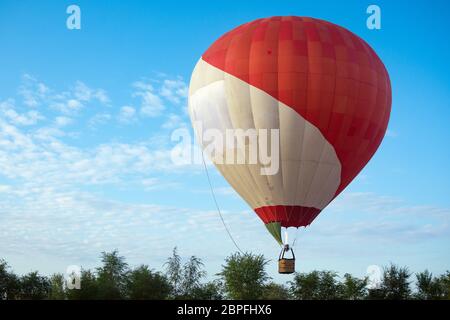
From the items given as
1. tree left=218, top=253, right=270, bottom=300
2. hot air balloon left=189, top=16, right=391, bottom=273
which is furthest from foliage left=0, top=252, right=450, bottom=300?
hot air balloon left=189, top=16, right=391, bottom=273

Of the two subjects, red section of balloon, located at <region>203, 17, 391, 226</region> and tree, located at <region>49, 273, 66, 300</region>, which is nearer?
red section of balloon, located at <region>203, 17, 391, 226</region>

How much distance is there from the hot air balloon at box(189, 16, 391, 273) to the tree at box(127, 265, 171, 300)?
25.5 metres

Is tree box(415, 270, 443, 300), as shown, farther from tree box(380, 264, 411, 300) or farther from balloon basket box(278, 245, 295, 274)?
balloon basket box(278, 245, 295, 274)

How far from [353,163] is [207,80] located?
8.25m

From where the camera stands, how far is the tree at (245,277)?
57156 millimetres

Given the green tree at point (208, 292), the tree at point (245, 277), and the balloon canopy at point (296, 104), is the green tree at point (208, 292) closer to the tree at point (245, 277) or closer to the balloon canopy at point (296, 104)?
the tree at point (245, 277)

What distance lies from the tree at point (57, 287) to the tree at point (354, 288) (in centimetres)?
2549

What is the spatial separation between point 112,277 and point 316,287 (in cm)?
1923

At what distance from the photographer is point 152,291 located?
2124 inches

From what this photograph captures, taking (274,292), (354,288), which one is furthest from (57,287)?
(354,288)

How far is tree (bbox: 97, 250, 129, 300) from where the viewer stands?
165ft

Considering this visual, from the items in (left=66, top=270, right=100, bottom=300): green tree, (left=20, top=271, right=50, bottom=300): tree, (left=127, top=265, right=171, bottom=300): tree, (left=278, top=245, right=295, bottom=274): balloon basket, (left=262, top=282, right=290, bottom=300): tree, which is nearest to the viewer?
(left=278, top=245, right=295, bottom=274): balloon basket

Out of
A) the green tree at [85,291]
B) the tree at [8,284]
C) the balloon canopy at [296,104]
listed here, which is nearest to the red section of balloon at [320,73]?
the balloon canopy at [296,104]

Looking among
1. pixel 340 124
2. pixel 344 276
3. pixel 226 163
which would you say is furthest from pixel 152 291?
pixel 340 124
